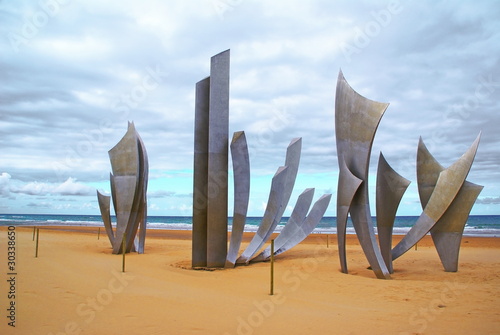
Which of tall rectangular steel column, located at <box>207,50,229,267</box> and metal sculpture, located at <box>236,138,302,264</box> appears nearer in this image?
tall rectangular steel column, located at <box>207,50,229,267</box>

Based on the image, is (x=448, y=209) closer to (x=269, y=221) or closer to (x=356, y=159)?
(x=356, y=159)

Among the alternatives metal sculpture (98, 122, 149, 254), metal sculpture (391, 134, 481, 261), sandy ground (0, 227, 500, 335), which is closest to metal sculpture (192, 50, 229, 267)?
sandy ground (0, 227, 500, 335)

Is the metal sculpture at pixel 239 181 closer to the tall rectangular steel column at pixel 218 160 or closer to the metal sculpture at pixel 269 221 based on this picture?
the tall rectangular steel column at pixel 218 160

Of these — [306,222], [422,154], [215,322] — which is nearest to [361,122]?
[422,154]

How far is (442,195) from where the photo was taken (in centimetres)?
1081

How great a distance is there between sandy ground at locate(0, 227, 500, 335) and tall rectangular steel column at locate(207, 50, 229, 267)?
80cm

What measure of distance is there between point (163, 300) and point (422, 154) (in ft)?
26.2

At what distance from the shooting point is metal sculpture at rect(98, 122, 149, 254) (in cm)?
1307

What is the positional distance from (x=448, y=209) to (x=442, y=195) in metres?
0.44

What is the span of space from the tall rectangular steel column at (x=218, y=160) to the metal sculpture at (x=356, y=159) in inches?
117

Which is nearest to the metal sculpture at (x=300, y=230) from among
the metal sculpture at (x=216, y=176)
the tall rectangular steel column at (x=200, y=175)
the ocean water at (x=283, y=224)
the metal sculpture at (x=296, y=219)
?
the metal sculpture at (x=296, y=219)

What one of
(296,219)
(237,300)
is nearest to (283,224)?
(296,219)

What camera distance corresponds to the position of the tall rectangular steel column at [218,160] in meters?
10.9

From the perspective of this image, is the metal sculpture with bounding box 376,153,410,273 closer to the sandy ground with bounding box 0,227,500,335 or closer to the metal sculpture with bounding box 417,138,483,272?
the sandy ground with bounding box 0,227,500,335
